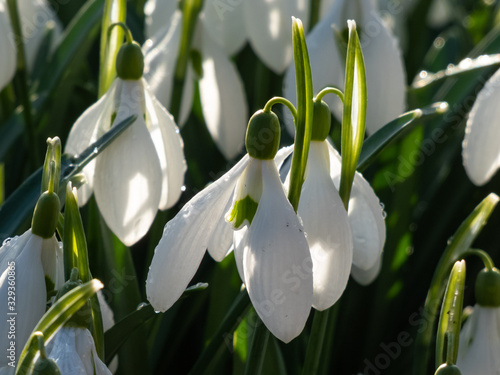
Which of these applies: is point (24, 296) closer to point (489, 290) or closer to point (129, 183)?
point (129, 183)

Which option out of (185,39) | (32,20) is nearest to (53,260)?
(185,39)

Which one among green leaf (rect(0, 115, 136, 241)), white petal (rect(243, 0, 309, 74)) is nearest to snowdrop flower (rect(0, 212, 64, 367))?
green leaf (rect(0, 115, 136, 241))

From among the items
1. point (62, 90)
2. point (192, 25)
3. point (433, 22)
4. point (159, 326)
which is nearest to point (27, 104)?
point (62, 90)

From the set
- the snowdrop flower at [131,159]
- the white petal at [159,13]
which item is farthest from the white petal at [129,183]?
the white petal at [159,13]

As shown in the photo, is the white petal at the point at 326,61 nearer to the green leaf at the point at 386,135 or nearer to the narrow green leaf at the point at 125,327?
the green leaf at the point at 386,135

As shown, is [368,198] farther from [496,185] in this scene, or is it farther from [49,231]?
[496,185]

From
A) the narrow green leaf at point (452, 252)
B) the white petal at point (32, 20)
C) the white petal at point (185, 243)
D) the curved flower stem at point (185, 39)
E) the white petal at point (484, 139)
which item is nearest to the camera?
the white petal at point (185, 243)
